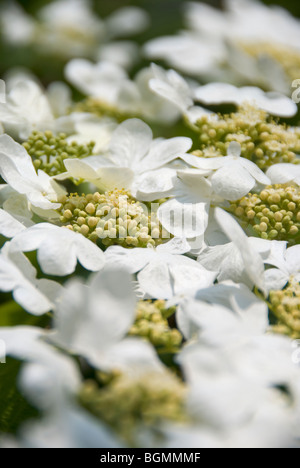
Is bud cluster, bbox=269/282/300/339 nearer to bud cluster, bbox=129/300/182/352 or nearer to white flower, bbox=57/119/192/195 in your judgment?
bud cluster, bbox=129/300/182/352

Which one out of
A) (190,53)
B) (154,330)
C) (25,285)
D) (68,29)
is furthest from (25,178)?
(68,29)

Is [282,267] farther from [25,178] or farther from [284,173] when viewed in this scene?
[25,178]

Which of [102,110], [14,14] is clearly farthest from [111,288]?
[14,14]

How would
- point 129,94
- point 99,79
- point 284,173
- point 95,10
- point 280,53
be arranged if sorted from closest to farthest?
point 284,173, point 129,94, point 99,79, point 280,53, point 95,10

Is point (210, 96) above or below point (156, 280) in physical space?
above

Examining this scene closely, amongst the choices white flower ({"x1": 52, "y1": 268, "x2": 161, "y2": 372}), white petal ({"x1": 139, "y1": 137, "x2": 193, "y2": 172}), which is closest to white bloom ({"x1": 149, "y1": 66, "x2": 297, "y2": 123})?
white petal ({"x1": 139, "y1": 137, "x2": 193, "y2": 172})

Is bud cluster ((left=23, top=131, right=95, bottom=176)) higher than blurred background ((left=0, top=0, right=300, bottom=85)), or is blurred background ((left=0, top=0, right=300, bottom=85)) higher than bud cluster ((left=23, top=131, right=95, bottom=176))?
bud cluster ((left=23, top=131, right=95, bottom=176))
